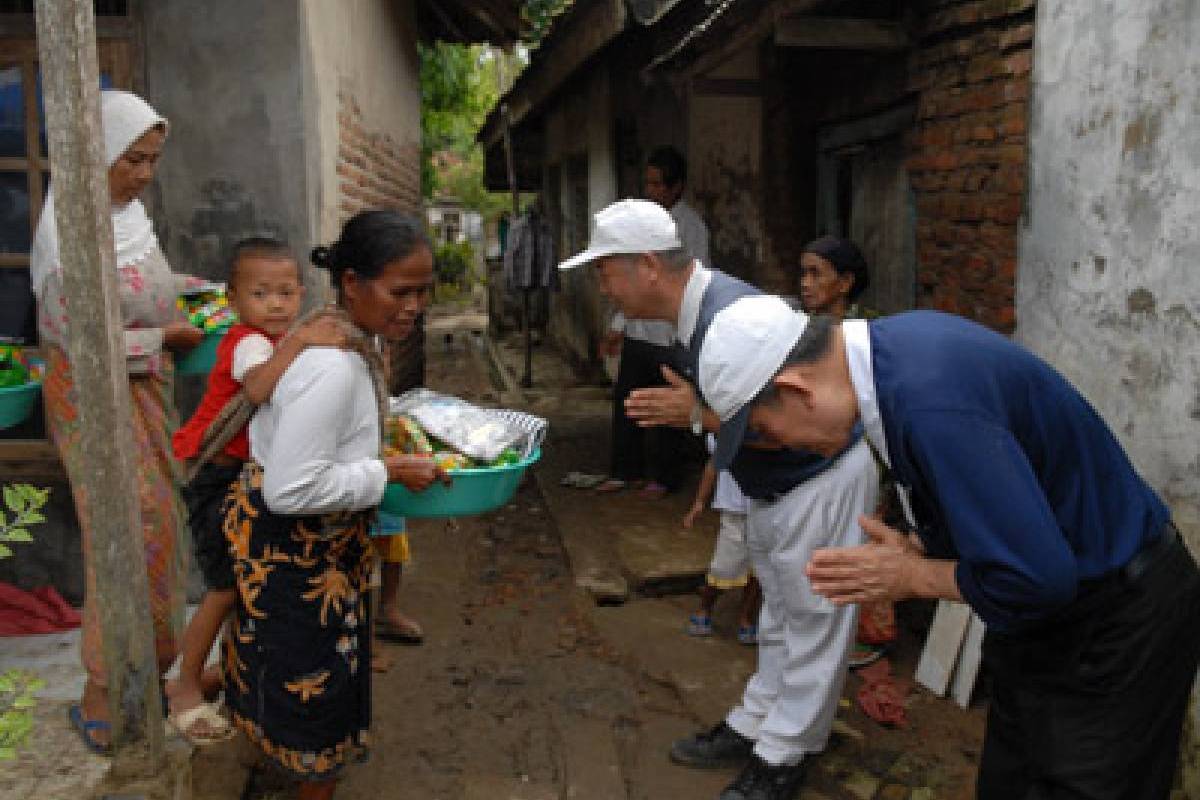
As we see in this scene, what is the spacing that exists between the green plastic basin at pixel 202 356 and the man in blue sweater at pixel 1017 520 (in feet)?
7.22

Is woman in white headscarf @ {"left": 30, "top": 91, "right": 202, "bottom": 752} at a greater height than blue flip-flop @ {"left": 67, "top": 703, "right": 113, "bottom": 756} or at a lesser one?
greater

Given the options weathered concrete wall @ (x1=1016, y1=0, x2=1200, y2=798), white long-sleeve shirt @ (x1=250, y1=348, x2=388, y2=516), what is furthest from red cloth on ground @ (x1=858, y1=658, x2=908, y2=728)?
white long-sleeve shirt @ (x1=250, y1=348, x2=388, y2=516)

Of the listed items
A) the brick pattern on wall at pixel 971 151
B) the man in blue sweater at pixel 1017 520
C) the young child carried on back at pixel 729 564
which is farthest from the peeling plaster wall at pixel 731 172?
the man in blue sweater at pixel 1017 520

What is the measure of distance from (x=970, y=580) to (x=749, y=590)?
2.59 metres

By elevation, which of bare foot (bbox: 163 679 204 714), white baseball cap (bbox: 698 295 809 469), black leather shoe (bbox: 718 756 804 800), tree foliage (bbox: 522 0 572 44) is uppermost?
tree foliage (bbox: 522 0 572 44)

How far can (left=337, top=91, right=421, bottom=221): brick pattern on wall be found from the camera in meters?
5.51

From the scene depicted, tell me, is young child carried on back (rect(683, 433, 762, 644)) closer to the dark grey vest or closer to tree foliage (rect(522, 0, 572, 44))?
the dark grey vest

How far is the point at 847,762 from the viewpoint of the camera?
3.40 meters

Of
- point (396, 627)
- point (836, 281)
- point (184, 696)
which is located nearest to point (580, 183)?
point (836, 281)

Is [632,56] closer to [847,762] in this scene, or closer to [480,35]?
[480,35]

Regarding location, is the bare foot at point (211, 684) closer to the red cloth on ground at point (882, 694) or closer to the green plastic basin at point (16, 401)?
the green plastic basin at point (16, 401)

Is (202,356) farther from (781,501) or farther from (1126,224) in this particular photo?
(1126,224)

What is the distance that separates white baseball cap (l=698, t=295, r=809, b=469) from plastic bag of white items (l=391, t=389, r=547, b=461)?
3.38 ft

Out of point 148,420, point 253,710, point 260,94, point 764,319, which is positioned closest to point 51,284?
point 148,420
